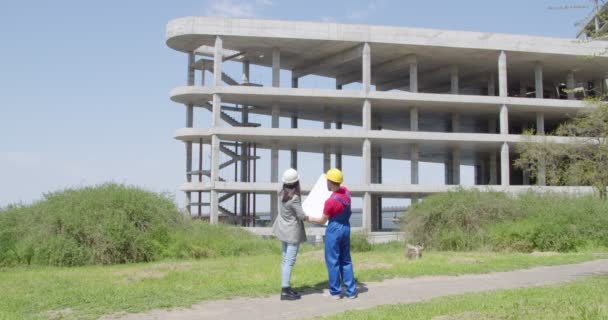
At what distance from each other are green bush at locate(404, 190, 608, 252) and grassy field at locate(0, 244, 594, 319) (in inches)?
131

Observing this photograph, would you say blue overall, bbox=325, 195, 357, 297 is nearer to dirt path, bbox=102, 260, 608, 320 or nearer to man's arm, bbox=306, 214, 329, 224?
man's arm, bbox=306, 214, 329, 224

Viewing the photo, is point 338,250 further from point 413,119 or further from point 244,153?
point 244,153

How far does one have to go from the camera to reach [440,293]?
9.14 meters

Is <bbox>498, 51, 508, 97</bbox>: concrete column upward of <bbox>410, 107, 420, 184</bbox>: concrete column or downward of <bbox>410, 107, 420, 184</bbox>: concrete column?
upward

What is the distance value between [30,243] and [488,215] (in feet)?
Result: 44.1

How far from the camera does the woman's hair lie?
28.4ft

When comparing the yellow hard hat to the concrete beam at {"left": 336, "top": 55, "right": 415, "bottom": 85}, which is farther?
the concrete beam at {"left": 336, "top": 55, "right": 415, "bottom": 85}

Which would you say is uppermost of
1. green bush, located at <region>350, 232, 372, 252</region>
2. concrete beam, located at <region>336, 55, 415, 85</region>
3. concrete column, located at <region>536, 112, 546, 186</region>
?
concrete beam, located at <region>336, 55, 415, 85</region>

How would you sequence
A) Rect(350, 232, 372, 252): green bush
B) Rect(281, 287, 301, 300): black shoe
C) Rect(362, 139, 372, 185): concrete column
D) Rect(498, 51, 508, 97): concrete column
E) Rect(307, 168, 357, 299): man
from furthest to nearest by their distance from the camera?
Rect(498, 51, 508, 97): concrete column, Rect(362, 139, 372, 185): concrete column, Rect(350, 232, 372, 252): green bush, Rect(307, 168, 357, 299): man, Rect(281, 287, 301, 300): black shoe

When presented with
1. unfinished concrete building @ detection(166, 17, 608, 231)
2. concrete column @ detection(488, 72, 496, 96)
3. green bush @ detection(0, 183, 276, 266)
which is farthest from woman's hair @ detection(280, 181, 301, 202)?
concrete column @ detection(488, 72, 496, 96)

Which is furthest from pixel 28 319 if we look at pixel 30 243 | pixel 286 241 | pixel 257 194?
pixel 257 194

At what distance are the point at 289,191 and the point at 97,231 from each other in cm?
858

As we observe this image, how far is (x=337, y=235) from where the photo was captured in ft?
28.5

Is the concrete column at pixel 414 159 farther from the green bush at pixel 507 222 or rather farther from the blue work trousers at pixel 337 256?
the blue work trousers at pixel 337 256
